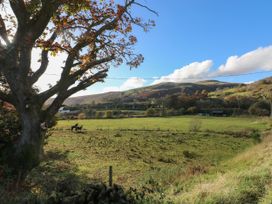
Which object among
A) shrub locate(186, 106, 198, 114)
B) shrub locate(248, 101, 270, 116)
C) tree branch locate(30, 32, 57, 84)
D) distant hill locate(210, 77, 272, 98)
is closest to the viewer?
tree branch locate(30, 32, 57, 84)

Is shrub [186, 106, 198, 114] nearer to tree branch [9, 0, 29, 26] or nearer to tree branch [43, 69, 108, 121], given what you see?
tree branch [43, 69, 108, 121]

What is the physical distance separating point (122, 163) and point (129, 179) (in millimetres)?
6596

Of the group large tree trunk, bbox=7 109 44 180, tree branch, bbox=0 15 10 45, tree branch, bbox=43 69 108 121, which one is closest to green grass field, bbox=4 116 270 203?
large tree trunk, bbox=7 109 44 180

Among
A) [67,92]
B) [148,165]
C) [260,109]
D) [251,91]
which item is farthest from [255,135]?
[251,91]

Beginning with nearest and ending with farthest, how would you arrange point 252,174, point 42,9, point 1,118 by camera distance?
point 252,174
point 42,9
point 1,118

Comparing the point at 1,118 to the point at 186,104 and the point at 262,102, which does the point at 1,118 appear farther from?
the point at 262,102

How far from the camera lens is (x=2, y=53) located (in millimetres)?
13578

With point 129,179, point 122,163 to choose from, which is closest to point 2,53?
point 129,179

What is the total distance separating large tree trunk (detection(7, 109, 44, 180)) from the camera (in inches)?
552

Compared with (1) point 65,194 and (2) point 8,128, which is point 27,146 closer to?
(2) point 8,128

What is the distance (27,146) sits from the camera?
14109 mm

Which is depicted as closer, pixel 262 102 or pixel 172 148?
pixel 172 148

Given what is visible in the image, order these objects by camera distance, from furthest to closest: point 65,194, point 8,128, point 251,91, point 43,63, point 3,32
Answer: point 251,91 → point 8,128 → point 43,63 → point 3,32 → point 65,194

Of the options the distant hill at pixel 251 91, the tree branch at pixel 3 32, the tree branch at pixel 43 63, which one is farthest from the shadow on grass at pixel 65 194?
the distant hill at pixel 251 91
